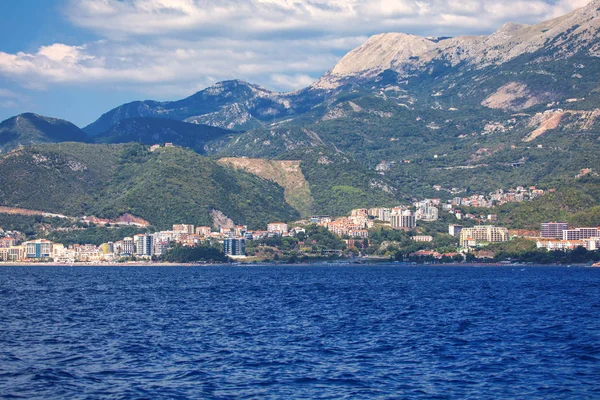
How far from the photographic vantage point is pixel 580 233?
18938 centimetres

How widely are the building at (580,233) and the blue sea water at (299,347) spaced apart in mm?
105497

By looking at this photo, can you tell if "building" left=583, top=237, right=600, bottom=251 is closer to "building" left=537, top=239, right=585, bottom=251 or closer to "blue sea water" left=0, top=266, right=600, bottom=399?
"building" left=537, top=239, right=585, bottom=251

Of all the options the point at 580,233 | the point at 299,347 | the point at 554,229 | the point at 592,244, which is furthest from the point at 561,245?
the point at 299,347

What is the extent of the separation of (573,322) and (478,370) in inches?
885

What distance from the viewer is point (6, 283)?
377 feet

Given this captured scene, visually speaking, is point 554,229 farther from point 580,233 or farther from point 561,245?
point 561,245

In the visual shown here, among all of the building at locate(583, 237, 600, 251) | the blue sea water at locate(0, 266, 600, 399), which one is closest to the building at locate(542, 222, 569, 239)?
the building at locate(583, 237, 600, 251)

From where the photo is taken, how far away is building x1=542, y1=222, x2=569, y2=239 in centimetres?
19412

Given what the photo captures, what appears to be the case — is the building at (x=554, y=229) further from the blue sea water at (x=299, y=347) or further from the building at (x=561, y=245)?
the blue sea water at (x=299, y=347)

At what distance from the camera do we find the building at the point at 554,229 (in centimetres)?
19412

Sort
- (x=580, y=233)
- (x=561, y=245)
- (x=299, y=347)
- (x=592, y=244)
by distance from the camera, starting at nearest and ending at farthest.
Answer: (x=299, y=347) < (x=592, y=244) < (x=561, y=245) < (x=580, y=233)

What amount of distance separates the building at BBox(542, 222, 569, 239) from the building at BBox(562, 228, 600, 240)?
3.15 metres

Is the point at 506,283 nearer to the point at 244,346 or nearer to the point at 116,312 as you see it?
the point at 116,312

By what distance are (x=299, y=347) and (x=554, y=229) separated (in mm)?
155411
